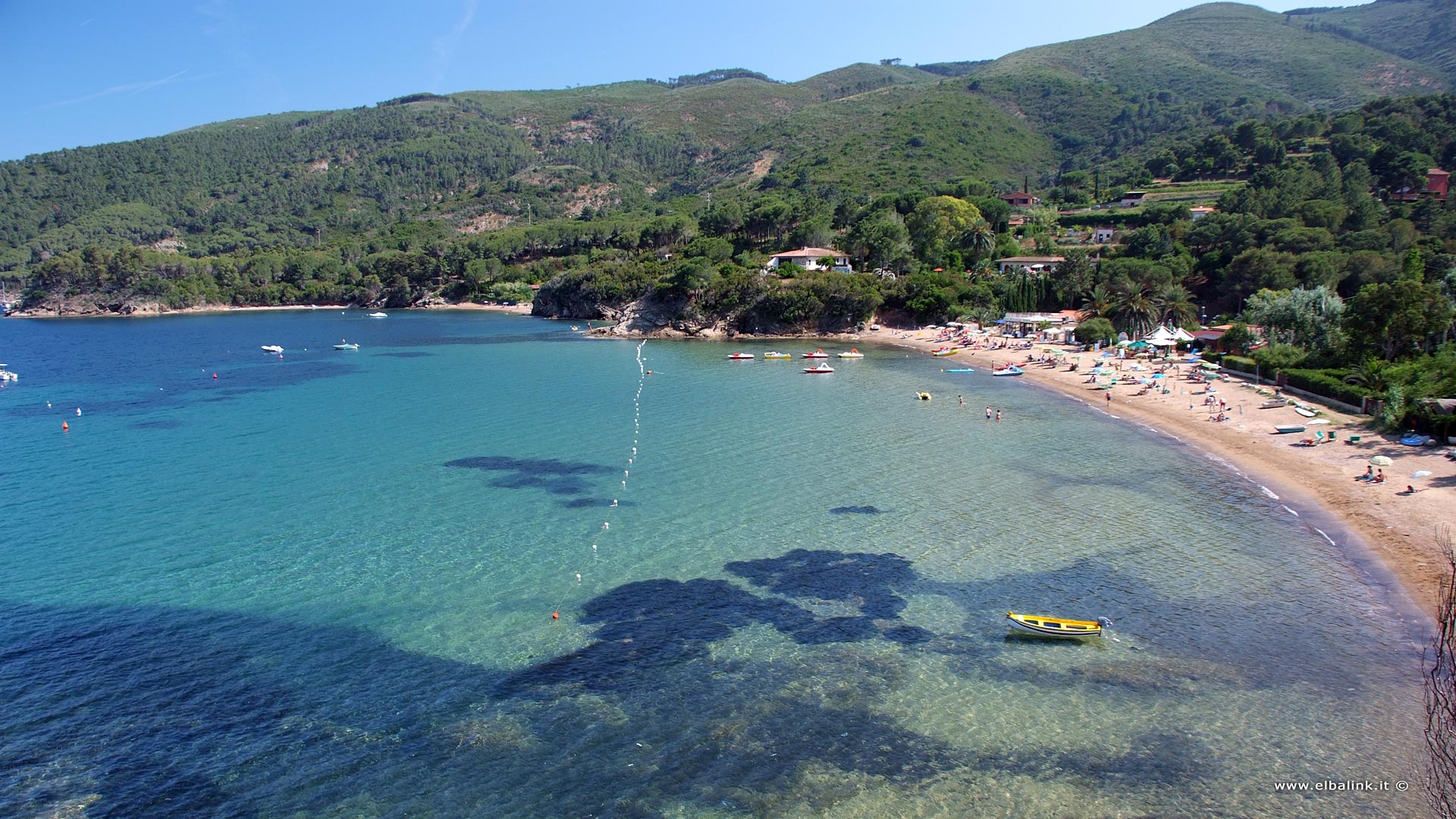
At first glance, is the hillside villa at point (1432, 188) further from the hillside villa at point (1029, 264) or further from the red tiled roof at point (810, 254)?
the red tiled roof at point (810, 254)

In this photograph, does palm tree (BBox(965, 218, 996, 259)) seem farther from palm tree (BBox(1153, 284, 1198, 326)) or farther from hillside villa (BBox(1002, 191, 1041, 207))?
hillside villa (BBox(1002, 191, 1041, 207))

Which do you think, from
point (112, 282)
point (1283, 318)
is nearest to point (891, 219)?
point (1283, 318)

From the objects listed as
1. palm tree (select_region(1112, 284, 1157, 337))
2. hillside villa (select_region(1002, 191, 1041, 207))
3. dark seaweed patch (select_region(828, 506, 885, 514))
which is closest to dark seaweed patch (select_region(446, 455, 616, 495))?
dark seaweed patch (select_region(828, 506, 885, 514))

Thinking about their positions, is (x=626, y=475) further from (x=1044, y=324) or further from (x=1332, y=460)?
(x=1044, y=324)

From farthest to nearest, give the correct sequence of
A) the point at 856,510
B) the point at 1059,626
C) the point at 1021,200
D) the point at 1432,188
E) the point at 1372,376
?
the point at 1021,200 → the point at 1432,188 → the point at 1372,376 → the point at 856,510 → the point at 1059,626

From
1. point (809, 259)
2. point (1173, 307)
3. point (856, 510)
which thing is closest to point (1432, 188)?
point (1173, 307)
